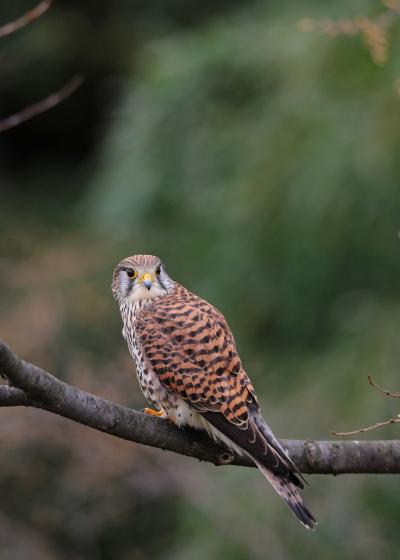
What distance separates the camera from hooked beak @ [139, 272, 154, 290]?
12.1 ft

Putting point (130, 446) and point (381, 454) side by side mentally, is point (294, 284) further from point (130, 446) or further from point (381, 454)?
point (381, 454)

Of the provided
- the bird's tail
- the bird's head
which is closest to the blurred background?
the bird's head

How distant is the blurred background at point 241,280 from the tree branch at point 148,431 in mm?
1929

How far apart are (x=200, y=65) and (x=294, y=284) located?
1.49m

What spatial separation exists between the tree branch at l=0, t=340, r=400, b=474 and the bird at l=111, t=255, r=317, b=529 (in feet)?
0.19

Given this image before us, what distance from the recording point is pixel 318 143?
19.4 ft

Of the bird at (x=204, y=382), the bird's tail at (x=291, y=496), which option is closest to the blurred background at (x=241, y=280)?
the bird at (x=204, y=382)

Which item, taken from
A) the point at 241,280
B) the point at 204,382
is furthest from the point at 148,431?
the point at 241,280

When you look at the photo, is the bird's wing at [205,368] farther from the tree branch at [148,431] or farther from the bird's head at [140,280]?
the bird's head at [140,280]

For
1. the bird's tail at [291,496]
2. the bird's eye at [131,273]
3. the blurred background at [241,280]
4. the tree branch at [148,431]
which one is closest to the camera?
the tree branch at [148,431]

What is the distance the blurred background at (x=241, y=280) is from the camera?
5438 millimetres

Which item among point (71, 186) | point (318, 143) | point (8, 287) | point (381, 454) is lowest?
point (71, 186)

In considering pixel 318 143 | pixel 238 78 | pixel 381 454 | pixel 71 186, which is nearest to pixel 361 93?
pixel 318 143

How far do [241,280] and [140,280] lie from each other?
2380 mm
